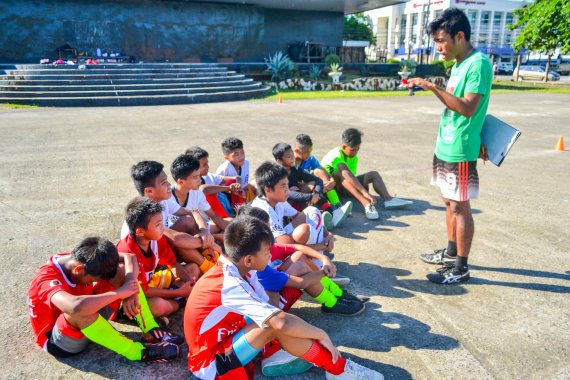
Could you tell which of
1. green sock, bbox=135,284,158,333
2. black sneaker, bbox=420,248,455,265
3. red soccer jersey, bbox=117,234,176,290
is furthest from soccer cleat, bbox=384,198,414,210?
green sock, bbox=135,284,158,333

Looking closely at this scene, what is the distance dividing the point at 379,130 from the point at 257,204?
849cm

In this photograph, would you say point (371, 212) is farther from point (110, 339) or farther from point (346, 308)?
point (110, 339)

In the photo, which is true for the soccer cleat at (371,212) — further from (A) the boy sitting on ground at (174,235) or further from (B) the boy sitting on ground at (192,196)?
(A) the boy sitting on ground at (174,235)

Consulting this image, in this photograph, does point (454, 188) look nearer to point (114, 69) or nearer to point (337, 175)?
point (337, 175)

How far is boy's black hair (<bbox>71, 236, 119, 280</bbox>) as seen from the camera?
8.70 feet

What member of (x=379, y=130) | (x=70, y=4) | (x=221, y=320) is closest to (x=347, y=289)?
(x=221, y=320)

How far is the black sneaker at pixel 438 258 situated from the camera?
4070 millimetres

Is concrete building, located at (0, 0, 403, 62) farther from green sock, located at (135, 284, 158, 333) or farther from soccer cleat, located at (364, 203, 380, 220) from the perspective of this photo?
green sock, located at (135, 284, 158, 333)

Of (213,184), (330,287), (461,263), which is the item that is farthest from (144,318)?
(461,263)

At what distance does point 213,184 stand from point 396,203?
2401 mm

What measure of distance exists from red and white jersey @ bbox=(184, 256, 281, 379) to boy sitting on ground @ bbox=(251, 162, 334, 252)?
1177 mm

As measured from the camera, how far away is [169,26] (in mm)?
29797

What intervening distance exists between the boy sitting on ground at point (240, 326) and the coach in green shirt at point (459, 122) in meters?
1.73

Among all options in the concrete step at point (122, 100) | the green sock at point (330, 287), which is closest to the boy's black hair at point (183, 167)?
the green sock at point (330, 287)
